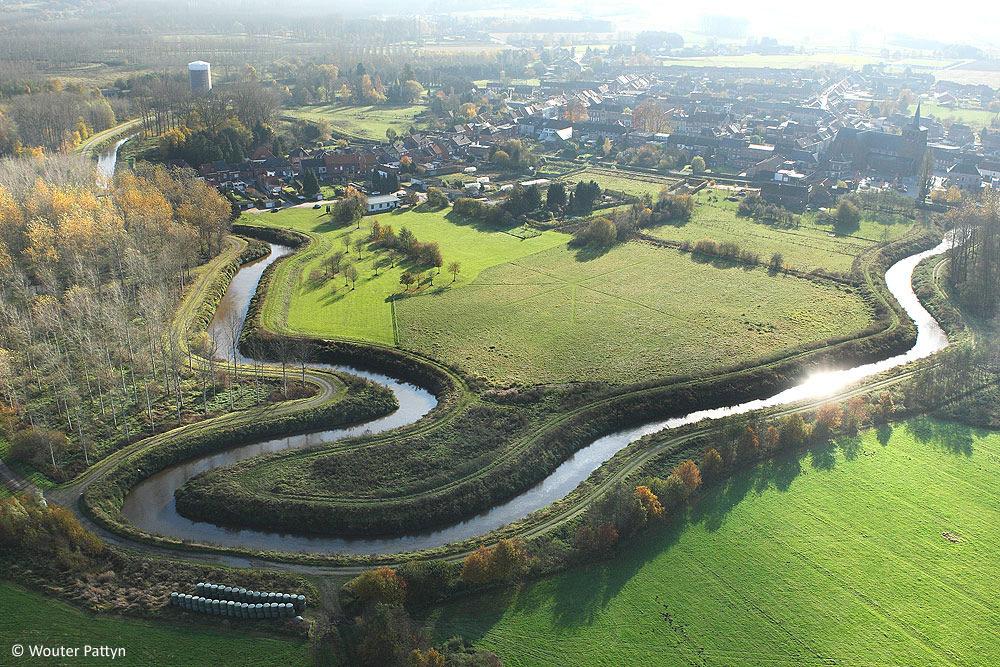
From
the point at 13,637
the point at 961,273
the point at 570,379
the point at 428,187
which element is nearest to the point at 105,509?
the point at 13,637

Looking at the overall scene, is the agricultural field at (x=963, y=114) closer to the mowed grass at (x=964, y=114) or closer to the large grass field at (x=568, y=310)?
the mowed grass at (x=964, y=114)

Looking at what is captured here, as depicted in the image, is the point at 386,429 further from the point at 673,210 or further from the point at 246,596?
the point at 673,210

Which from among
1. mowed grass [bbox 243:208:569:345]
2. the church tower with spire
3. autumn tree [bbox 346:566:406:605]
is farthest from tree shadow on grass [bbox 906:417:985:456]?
the church tower with spire

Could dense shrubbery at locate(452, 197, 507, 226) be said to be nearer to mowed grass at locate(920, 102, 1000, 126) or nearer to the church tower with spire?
the church tower with spire

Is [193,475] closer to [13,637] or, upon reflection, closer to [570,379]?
[13,637]

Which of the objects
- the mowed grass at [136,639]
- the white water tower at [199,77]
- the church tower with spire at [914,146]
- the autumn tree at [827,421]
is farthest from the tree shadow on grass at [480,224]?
the white water tower at [199,77]

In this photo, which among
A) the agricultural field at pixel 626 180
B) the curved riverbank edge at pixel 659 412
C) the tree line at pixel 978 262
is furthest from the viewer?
the agricultural field at pixel 626 180

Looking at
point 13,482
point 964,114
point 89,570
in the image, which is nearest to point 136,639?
point 89,570

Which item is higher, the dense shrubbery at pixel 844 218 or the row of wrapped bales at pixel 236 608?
the dense shrubbery at pixel 844 218
